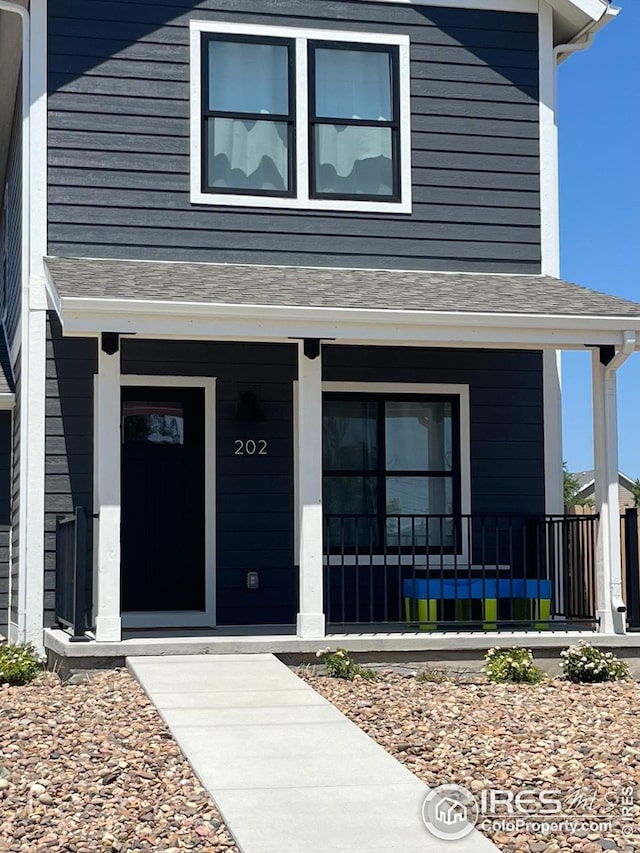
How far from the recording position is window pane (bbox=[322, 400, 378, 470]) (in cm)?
1126

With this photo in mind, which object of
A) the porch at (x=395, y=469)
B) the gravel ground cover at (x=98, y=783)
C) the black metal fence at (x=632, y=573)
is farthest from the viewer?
the black metal fence at (x=632, y=573)

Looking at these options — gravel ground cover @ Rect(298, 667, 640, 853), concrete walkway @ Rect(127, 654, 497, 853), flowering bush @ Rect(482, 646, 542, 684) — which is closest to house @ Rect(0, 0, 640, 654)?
flowering bush @ Rect(482, 646, 542, 684)

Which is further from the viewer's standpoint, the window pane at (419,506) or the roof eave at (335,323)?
the window pane at (419,506)

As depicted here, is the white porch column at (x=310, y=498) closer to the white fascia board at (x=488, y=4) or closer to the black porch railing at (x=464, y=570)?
the black porch railing at (x=464, y=570)

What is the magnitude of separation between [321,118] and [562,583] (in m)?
4.75

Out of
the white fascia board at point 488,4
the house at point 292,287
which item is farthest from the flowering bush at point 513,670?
the white fascia board at point 488,4

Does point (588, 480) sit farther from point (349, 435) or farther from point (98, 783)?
point (98, 783)

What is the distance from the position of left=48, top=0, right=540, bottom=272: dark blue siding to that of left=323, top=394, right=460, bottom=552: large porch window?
1.34 metres

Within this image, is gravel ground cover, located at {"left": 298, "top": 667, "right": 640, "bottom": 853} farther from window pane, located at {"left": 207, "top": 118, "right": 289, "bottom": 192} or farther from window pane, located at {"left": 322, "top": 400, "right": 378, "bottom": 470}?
window pane, located at {"left": 207, "top": 118, "right": 289, "bottom": 192}

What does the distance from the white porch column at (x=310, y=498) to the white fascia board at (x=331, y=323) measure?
333 mm

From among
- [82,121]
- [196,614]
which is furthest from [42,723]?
[82,121]

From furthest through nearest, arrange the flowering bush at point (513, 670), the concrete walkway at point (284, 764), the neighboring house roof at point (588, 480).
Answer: the neighboring house roof at point (588, 480) → the flowering bush at point (513, 670) → the concrete walkway at point (284, 764)

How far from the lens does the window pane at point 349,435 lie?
11258 millimetres

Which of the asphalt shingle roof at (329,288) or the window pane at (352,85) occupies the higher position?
the window pane at (352,85)
